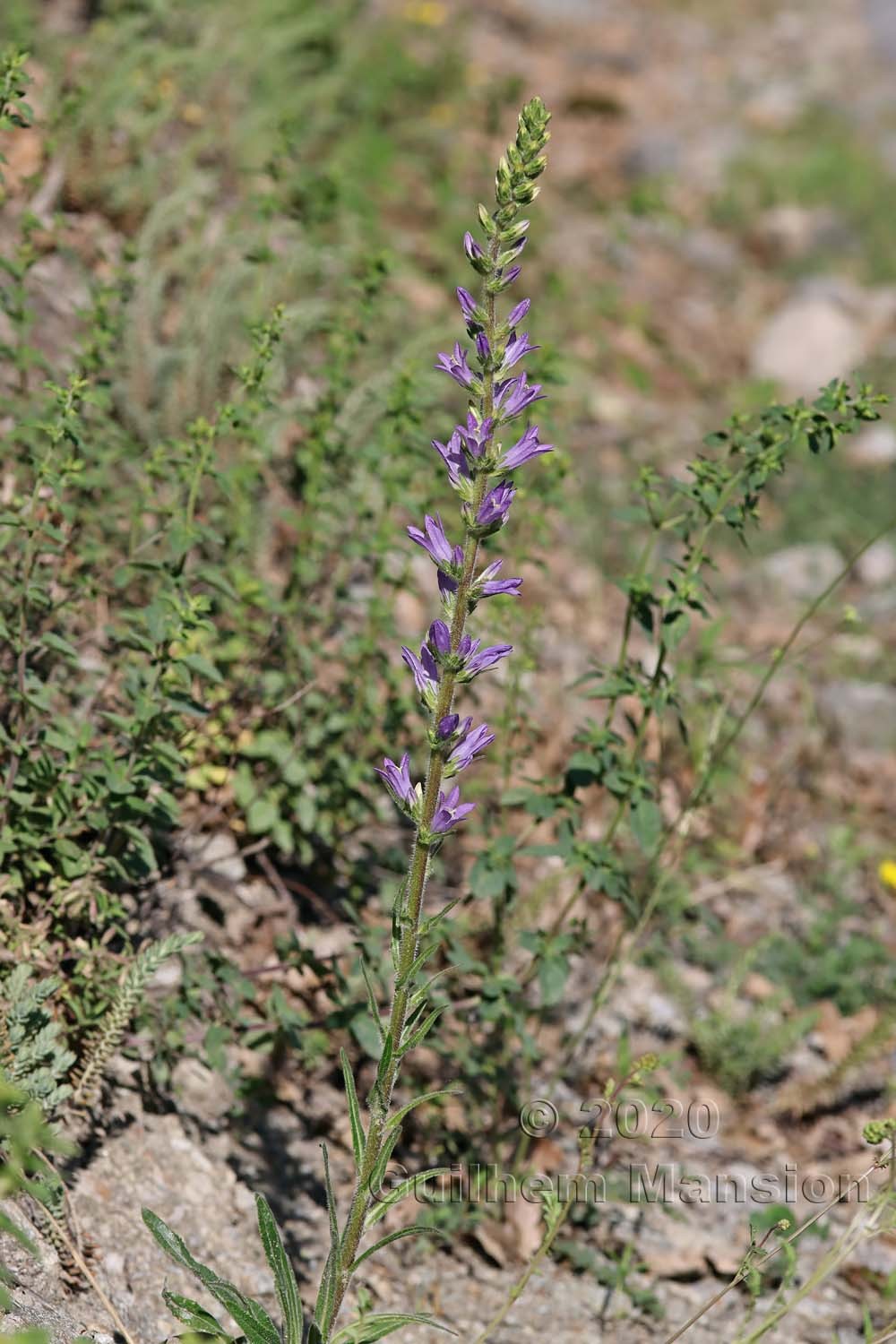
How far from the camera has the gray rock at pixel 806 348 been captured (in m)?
8.47

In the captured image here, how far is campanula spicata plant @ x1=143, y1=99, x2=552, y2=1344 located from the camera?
2055 mm

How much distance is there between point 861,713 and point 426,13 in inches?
316

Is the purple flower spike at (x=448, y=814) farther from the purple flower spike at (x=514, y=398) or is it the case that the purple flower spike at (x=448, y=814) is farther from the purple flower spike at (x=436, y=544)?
the purple flower spike at (x=514, y=398)

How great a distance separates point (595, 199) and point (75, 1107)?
8521mm

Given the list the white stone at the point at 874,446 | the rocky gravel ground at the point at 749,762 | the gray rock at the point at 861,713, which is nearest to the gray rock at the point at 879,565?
the rocky gravel ground at the point at 749,762

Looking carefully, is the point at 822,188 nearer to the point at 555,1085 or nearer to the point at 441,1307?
Answer: the point at 555,1085

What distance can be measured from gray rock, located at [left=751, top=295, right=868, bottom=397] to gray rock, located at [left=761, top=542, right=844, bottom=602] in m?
1.85

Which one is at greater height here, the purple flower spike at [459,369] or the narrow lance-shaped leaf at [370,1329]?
the purple flower spike at [459,369]

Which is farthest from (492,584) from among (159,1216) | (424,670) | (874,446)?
(874,446)

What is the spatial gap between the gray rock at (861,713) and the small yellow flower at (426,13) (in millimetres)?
7386

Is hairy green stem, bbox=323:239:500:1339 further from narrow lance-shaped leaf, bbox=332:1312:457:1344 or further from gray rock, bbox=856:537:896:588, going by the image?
gray rock, bbox=856:537:896:588

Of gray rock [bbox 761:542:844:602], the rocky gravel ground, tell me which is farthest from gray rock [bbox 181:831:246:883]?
gray rock [bbox 761:542:844:602]

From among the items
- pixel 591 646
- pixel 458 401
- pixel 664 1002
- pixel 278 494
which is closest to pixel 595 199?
pixel 458 401

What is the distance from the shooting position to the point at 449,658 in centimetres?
206
